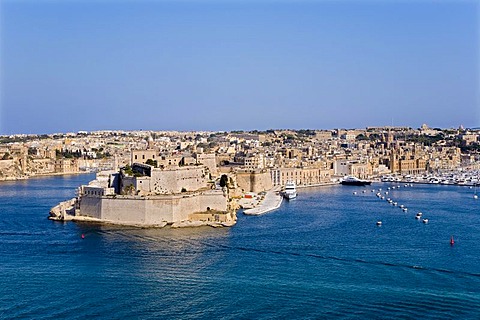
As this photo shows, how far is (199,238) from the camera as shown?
12016 mm

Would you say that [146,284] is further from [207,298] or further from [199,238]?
[199,238]

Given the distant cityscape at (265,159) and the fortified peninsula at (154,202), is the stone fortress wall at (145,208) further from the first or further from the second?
the distant cityscape at (265,159)

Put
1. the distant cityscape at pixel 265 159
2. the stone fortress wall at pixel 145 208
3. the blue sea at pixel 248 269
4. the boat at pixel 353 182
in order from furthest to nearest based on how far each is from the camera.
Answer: the boat at pixel 353 182, the distant cityscape at pixel 265 159, the stone fortress wall at pixel 145 208, the blue sea at pixel 248 269

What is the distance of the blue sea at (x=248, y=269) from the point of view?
25.1 ft

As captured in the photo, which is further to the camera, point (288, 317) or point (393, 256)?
point (393, 256)

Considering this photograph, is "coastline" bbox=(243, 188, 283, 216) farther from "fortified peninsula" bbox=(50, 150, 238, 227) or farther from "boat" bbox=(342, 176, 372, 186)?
"boat" bbox=(342, 176, 372, 186)

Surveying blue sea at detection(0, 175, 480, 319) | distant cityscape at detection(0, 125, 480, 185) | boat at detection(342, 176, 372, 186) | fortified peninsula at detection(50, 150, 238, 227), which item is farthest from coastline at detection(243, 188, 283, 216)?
boat at detection(342, 176, 372, 186)

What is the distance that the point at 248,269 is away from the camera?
31.2 ft

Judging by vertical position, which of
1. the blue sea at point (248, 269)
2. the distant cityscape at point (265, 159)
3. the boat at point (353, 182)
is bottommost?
the blue sea at point (248, 269)

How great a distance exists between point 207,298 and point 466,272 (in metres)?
3.65

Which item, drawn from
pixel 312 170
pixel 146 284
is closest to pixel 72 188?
pixel 312 170

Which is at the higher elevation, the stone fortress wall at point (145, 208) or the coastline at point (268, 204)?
the stone fortress wall at point (145, 208)

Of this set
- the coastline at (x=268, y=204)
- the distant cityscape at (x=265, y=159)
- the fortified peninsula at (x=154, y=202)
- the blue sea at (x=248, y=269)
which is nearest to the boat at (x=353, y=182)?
the distant cityscape at (x=265, y=159)

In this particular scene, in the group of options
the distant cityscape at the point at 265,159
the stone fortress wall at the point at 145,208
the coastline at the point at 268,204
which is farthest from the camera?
the distant cityscape at the point at 265,159
